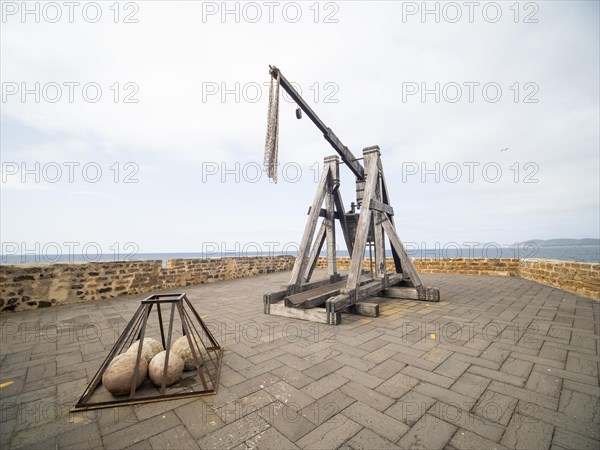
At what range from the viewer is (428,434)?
162 cm

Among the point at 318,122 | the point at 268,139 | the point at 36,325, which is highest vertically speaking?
the point at 318,122

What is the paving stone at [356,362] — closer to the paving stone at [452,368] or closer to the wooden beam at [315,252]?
the paving stone at [452,368]

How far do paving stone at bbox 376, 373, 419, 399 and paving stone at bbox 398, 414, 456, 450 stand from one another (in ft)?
1.00

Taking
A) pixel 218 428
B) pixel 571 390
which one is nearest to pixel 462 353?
pixel 571 390

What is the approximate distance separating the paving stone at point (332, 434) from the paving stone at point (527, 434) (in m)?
0.89

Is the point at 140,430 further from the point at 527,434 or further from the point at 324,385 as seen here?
the point at 527,434

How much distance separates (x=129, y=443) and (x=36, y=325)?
4094mm

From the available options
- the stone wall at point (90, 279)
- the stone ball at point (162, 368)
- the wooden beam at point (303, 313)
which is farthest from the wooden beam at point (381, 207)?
the stone wall at point (90, 279)

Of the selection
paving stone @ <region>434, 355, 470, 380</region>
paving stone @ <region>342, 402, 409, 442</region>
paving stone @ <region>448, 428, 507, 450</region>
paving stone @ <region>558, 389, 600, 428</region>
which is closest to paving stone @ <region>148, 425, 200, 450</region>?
paving stone @ <region>342, 402, 409, 442</region>

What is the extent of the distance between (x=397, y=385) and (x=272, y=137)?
10.1ft

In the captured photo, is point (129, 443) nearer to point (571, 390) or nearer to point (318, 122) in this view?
point (571, 390)

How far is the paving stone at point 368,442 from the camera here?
152 centimetres

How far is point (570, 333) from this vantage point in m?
3.37

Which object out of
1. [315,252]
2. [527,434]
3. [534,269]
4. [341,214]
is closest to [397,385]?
[527,434]
